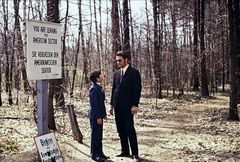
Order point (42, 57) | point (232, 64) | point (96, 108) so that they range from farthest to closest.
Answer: point (232, 64) < point (96, 108) < point (42, 57)

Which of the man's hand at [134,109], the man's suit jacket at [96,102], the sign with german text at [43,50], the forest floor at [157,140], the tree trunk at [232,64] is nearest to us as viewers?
the sign with german text at [43,50]

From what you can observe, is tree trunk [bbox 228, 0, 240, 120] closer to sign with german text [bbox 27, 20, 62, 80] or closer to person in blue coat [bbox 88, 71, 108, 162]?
person in blue coat [bbox 88, 71, 108, 162]

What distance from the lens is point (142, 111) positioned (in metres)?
16.9

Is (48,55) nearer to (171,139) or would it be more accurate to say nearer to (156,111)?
(171,139)

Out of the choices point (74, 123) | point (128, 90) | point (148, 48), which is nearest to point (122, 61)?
point (128, 90)

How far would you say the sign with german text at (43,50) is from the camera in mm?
4227

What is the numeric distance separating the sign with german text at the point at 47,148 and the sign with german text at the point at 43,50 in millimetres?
748

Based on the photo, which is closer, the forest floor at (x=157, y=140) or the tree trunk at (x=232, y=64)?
the forest floor at (x=157, y=140)

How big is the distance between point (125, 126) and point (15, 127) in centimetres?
626

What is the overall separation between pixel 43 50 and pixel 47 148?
1.21 meters

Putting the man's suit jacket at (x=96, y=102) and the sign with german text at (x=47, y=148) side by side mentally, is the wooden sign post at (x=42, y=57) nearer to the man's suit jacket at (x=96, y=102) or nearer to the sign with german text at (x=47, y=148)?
the sign with german text at (x=47, y=148)

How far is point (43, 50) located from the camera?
4.39 metres

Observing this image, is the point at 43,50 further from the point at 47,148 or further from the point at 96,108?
the point at 96,108

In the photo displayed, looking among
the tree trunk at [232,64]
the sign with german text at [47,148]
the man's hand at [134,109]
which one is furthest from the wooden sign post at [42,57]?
the tree trunk at [232,64]
